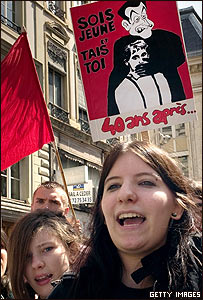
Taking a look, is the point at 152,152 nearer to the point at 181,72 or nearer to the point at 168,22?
the point at 181,72

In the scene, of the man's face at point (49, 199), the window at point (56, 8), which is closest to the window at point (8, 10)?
the window at point (56, 8)

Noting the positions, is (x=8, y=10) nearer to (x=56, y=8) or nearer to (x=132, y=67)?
(x=56, y=8)

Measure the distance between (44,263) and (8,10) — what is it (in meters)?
1.04

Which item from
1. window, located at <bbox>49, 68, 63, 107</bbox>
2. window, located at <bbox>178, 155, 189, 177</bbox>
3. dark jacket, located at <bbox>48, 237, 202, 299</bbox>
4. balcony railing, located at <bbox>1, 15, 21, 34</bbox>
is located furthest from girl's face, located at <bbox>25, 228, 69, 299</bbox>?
balcony railing, located at <bbox>1, 15, 21, 34</bbox>

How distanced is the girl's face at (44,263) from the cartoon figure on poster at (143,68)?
1.56ft

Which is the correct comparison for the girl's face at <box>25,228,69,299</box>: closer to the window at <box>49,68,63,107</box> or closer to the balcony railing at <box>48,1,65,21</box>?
the window at <box>49,68,63,107</box>

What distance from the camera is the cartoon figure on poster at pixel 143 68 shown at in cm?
146

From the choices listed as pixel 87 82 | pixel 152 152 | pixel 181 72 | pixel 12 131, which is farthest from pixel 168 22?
pixel 12 131

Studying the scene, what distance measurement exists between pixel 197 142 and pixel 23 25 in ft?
2.70

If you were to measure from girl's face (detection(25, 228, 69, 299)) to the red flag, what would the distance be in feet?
1.69

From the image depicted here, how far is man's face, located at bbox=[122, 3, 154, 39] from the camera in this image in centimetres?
153

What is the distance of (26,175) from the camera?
1.72 meters

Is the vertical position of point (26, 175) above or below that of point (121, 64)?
below

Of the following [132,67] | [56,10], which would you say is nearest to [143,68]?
[132,67]
